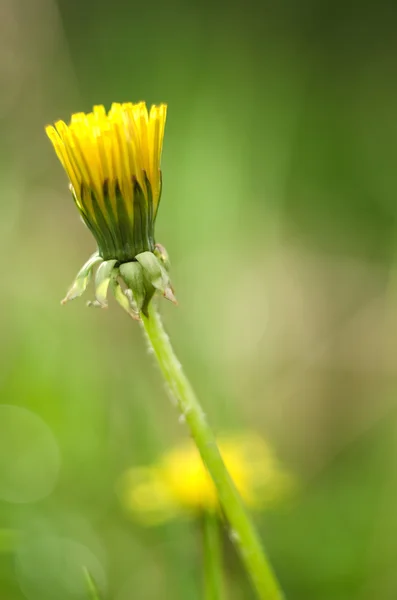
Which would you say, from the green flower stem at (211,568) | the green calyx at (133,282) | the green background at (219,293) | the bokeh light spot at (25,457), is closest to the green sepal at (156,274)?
the green calyx at (133,282)

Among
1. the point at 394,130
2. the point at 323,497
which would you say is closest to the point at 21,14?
the point at 394,130

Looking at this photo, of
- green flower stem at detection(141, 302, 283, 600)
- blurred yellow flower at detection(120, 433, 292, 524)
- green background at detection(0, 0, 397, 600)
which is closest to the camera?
green flower stem at detection(141, 302, 283, 600)

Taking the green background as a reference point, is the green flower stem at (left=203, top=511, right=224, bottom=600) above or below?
below

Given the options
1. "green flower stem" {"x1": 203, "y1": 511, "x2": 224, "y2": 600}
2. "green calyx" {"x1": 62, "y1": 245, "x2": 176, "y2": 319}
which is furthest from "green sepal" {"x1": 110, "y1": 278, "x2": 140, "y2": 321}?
"green flower stem" {"x1": 203, "y1": 511, "x2": 224, "y2": 600}

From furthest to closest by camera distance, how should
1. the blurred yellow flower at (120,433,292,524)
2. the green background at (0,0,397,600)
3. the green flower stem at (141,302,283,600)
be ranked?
the green background at (0,0,397,600), the blurred yellow flower at (120,433,292,524), the green flower stem at (141,302,283,600)

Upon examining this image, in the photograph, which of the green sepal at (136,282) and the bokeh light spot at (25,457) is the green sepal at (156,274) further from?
the bokeh light spot at (25,457)

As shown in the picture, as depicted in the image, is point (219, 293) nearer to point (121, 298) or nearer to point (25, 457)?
point (25, 457)

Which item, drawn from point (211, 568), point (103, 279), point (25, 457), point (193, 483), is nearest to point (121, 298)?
point (103, 279)

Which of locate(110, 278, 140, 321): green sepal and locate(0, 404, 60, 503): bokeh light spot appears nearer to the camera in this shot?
locate(110, 278, 140, 321): green sepal

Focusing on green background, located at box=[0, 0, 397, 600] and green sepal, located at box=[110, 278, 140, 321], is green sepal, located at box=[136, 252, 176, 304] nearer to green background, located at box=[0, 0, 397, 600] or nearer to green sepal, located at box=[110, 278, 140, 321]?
green sepal, located at box=[110, 278, 140, 321]
